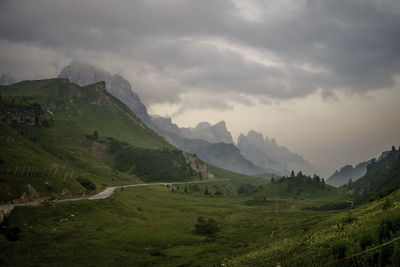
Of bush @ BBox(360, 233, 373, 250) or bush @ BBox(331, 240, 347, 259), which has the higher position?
bush @ BBox(360, 233, 373, 250)

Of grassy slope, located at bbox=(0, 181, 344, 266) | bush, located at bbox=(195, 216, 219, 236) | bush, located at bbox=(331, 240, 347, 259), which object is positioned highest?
bush, located at bbox=(331, 240, 347, 259)

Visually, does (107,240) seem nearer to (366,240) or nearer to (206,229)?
(206,229)

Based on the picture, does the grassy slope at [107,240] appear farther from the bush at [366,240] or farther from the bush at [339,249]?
the bush at [366,240]

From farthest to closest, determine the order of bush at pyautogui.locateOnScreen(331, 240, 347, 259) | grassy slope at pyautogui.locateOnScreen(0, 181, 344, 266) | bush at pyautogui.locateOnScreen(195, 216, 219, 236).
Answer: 1. bush at pyautogui.locateOnScreen(195, 216, 219, 236)
2. grassy slope at pyautogui.locateOnScreen(0, 181, 344, 266)
3. bush at pyautogui.locateOnScreen(331, 240, 347, 259)

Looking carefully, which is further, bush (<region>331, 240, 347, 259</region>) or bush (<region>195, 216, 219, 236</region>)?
bush (<region>195, 216, 219, 236</region>)

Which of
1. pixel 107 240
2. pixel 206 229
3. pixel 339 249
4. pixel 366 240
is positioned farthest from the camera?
pixel 206 229

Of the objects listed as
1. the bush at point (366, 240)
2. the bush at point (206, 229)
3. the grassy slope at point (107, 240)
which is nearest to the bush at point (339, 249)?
the bush at point (366, 240)

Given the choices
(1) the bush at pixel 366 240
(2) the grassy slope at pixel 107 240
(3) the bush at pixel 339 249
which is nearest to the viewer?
(1) the bush at pixel 366 240

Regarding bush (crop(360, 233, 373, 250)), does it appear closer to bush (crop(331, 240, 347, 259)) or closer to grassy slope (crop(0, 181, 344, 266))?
bush (crop(331, 240, 347, 259))

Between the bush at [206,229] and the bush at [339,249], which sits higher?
the bush at [339,249]

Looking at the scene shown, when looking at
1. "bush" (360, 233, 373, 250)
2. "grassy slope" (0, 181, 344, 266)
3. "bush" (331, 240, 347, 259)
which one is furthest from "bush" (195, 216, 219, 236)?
"bush" (360, 233, 373, 250)

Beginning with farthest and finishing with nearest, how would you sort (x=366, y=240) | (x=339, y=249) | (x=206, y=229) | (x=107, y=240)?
(x=206, y=229) → (x=107, y=240) → (x=339, y=249) → (x=366, y=240)

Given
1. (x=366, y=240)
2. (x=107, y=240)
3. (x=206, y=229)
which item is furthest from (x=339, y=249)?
(x=206, y=229)

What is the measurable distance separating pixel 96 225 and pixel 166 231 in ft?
101
